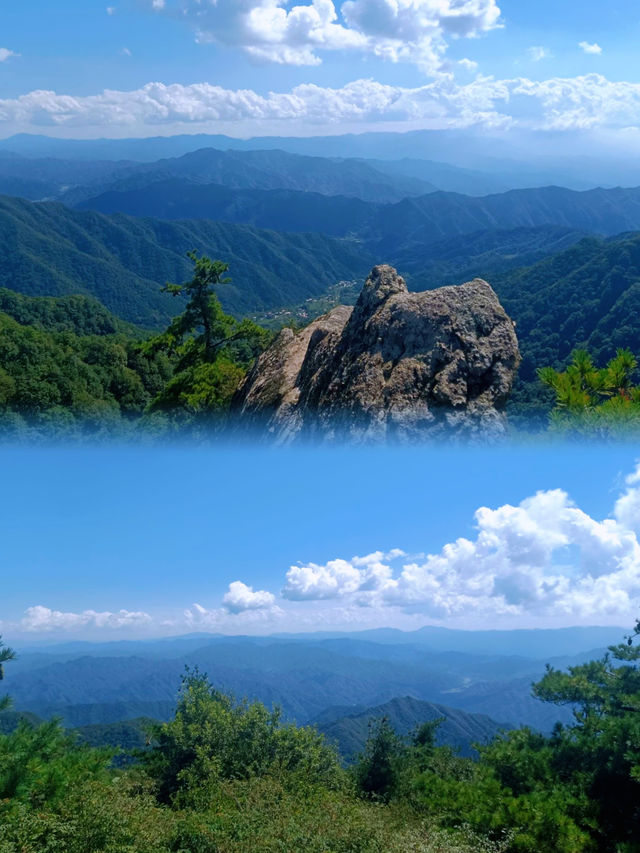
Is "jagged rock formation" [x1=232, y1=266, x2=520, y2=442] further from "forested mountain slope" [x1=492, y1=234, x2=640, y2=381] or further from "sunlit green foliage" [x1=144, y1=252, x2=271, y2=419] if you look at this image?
"forested mountain slope" [x1=492, y1=234, x2=640, y2=381]

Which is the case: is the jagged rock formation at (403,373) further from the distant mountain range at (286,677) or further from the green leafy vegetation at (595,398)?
the distant mountain range at (286,677)

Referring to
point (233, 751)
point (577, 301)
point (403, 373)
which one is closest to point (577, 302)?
point (577, 301)

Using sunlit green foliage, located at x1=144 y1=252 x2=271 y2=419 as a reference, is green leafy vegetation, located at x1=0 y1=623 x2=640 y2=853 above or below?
below

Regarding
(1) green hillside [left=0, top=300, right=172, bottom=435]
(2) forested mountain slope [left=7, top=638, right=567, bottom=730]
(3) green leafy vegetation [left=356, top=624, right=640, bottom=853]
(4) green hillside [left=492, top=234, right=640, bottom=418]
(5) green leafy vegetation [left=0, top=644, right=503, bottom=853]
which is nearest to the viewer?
(5) green leafy vegetation [left=0, top=644, right=503, bottom=853]

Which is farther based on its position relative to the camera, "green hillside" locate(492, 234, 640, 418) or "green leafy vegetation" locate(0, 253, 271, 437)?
"green hillside" locate(492, 234, 640, 418)

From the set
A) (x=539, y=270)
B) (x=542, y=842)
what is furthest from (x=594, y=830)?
(x=539, y=270)

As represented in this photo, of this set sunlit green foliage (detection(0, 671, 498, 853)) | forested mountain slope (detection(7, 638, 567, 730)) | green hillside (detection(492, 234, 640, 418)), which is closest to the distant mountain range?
forested mountain slope (detection(7, 638, 567, 730))

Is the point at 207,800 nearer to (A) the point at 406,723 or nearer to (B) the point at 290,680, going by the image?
(A) the point at 406,723

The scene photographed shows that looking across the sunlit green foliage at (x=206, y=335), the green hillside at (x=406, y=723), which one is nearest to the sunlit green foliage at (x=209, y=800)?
the sunlit green foliage at (x=206, y=335)

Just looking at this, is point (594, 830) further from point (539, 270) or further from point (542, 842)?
point (539, 270)
